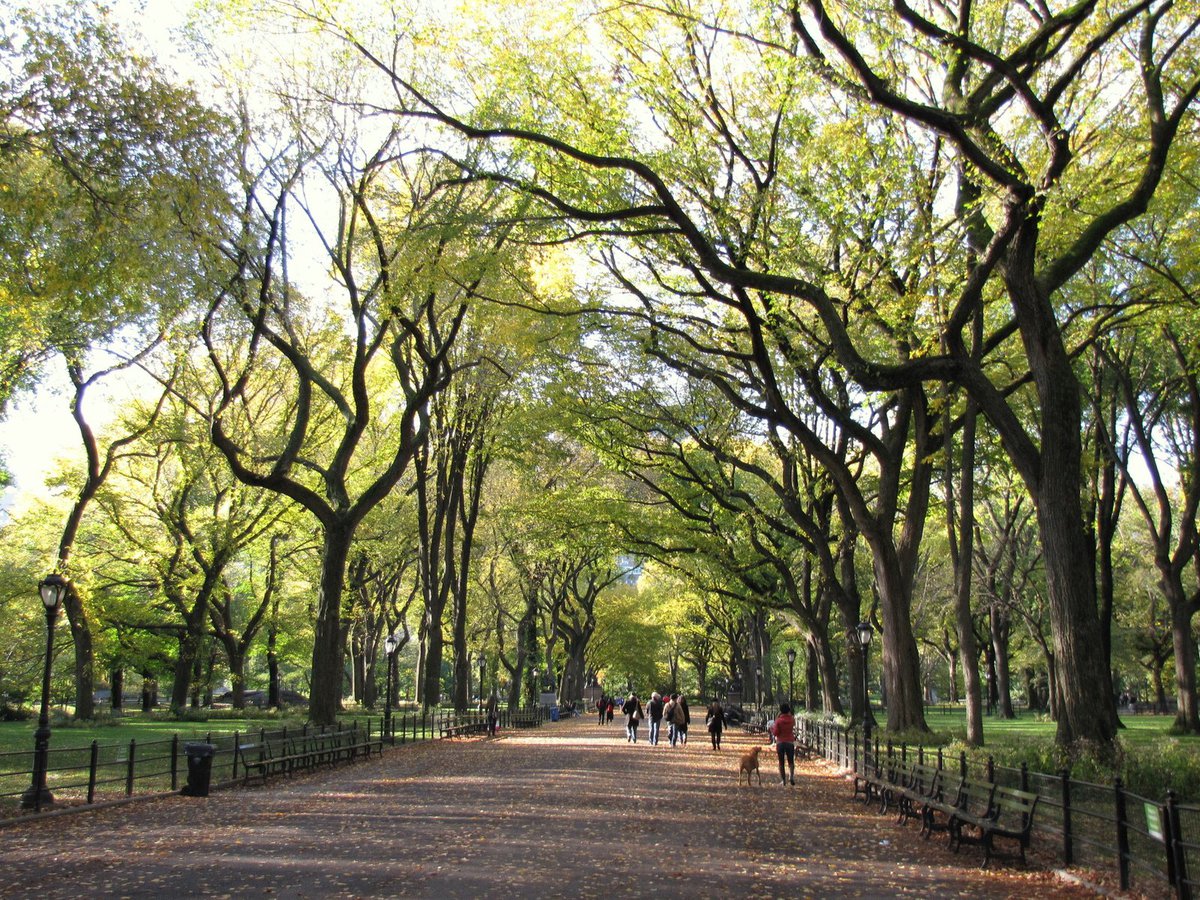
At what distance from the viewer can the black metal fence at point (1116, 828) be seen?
7164mm

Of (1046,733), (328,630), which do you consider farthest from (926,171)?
(1046,733)

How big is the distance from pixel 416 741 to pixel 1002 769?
2126 centimetres

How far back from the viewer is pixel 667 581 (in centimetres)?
5597

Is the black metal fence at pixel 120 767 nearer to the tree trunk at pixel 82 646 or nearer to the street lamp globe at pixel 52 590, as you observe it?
the street lamp globe at pixel 52 590

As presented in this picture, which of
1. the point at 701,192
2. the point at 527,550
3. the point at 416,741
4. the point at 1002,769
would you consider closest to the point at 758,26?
the point at 701,192

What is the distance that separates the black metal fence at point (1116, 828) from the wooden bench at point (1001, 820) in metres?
0.18

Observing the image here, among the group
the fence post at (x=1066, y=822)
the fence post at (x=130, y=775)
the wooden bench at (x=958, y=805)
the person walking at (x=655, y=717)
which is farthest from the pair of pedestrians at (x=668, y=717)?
the fence post at (x=1066, y=822)

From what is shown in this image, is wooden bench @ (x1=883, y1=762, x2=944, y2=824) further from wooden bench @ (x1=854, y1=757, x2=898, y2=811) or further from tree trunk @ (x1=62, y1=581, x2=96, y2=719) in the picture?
tree trunk @ (x1=62, y1=581, x2=96, y2=719)

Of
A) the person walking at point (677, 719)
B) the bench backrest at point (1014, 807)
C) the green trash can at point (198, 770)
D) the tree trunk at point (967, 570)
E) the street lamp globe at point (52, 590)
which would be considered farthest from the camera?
the person walking at point (677, 719)

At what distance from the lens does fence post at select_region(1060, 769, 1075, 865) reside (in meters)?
9.22

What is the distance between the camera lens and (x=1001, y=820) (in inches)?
428

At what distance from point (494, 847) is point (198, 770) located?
7.04 m

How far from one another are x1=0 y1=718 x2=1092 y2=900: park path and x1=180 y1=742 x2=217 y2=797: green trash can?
1.03 ft

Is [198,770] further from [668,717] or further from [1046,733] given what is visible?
[1046,733]
